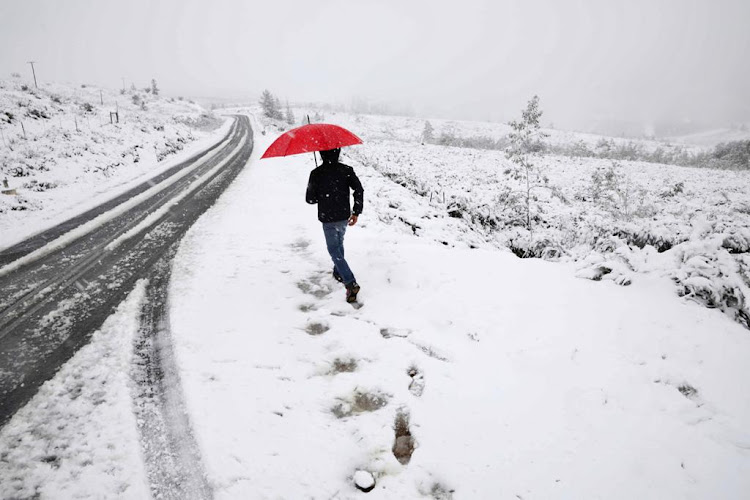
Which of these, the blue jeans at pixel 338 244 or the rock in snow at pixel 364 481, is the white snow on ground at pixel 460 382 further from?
the blue jeans at pixel 338 244

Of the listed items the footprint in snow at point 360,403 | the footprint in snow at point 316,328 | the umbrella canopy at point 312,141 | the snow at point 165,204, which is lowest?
the footprint in snow at point 360,403

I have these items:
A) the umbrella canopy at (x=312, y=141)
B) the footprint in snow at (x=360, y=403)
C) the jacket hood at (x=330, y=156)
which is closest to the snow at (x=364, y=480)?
the footprint in snow at (x=360, y=403)

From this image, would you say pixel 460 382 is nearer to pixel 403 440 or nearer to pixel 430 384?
pixel 430 384

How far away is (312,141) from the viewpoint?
4.22 meters

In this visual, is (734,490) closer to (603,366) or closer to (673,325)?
(603,366)

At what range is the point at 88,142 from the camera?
15.3 metres

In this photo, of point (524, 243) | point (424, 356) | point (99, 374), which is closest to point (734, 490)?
point (424, 356)

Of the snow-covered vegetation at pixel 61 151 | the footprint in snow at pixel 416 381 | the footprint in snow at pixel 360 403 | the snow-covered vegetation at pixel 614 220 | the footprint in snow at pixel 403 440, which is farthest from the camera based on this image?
the snow-covered vegetation at pixel 61 151

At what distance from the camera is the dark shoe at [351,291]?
15.6 ft

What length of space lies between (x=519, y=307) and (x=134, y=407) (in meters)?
4.32

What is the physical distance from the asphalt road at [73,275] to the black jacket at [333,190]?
3.00 m

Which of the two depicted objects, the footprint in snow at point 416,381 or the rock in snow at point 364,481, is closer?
the rock in snow at point 364,481

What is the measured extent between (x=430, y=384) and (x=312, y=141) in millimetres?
3033

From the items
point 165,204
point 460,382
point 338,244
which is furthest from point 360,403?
point 165,204
